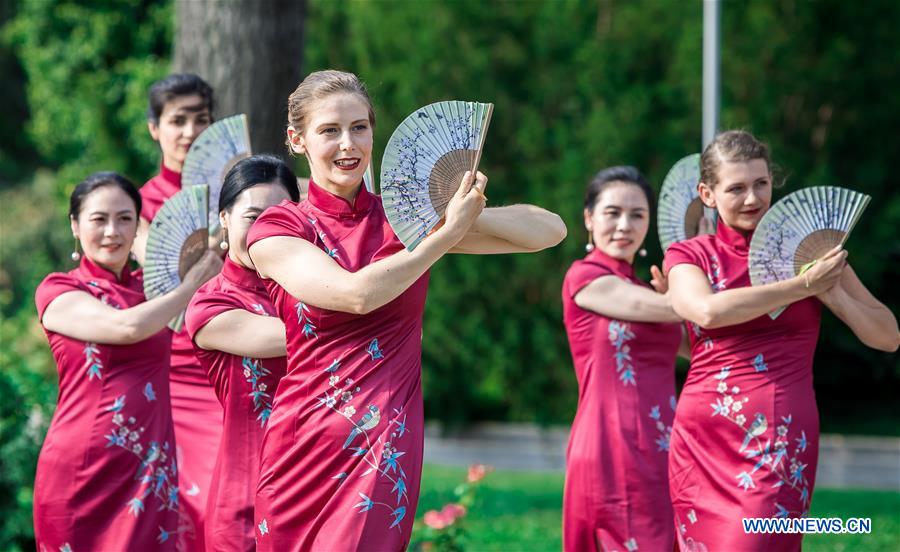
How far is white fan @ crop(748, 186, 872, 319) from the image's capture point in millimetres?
4277

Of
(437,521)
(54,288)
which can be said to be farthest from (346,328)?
(437,521)

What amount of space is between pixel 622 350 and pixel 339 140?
2239 mm

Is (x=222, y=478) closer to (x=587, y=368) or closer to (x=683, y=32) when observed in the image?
(x=587, y=368)

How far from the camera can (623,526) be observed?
5238mm

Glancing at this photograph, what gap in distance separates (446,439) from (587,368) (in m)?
10.9

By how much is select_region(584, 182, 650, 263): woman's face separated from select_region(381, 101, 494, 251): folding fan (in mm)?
2198

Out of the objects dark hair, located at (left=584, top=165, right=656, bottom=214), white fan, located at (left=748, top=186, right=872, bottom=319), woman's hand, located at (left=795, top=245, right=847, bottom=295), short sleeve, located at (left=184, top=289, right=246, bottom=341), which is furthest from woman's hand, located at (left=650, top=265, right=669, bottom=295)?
short sleeve, located at (left=184, top=289, right=246, bottom=341)

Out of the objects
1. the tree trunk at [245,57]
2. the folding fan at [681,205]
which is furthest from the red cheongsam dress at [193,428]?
the tree trunk at [245,57]

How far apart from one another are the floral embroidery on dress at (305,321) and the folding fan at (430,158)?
0.36 meters

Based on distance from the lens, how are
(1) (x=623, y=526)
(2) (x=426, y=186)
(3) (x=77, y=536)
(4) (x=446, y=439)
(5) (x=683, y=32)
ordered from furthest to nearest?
(4) (x=446, y=439) < (5) (x=683, y=32) < (1) (x=623, y=526) < (3) (x=77, y=536) < (2) (x=426, y=186)

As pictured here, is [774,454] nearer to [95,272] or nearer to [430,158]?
[430,158]

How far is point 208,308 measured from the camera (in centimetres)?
424

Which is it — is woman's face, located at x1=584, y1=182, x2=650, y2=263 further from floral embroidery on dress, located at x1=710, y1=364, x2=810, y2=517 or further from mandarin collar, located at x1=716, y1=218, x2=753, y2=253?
floral embroidery on dress, located at x1=710, y1=364, x2=810, y2=517

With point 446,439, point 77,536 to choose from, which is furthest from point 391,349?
point 446,439
